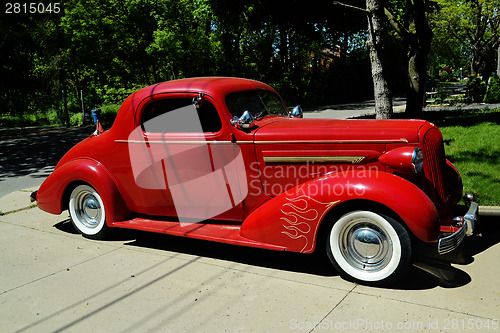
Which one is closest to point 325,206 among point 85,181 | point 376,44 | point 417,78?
point 85,181

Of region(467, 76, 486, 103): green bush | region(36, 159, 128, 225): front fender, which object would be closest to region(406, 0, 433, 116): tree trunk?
region(36, 159, 128, 225): front fender

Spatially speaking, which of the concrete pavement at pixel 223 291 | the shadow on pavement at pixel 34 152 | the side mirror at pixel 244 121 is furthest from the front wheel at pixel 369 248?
the shadow on pavement at pixel 34 152

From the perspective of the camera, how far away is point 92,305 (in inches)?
142

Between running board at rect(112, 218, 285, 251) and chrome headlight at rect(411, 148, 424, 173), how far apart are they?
1.34m

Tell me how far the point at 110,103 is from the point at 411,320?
22630 mm

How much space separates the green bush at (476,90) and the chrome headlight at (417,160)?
Answer: 17922 millimetres

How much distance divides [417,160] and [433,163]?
0.33 m

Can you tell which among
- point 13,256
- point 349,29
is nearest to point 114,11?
point 349,29

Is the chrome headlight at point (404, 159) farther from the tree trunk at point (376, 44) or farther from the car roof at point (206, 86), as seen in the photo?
the tree trunk at point (376, 44)

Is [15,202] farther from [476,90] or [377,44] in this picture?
[476,90]

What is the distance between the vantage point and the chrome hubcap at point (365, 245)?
3.62 metres

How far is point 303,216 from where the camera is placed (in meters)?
3.79

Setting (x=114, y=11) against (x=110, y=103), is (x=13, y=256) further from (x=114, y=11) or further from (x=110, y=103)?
(x=110, y=103)

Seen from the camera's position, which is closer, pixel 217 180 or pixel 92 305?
pixel 92 305
